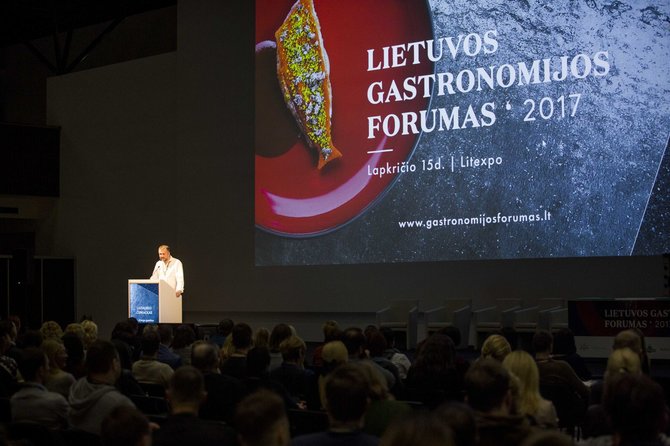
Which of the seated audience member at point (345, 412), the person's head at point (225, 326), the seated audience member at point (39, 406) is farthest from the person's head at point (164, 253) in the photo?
the seated audience member at point (345, 412)

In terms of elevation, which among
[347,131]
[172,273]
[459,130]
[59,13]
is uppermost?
[59,13]

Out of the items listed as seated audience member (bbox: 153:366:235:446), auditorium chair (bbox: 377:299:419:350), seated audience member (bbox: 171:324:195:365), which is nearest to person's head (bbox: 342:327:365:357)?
seated audience member (bbox: 171:324:195:365)

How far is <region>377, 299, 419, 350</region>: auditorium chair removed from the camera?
11.3 meters

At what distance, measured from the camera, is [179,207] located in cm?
1430

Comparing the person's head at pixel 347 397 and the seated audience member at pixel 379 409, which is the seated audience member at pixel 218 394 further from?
the person's head at pixel 347 397

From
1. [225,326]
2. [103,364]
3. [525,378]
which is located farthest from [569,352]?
[103,364]

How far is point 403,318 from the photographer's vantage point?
1152 cm

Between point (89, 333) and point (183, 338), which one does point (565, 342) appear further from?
point (89, 333)

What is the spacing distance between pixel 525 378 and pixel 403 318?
7.50 m

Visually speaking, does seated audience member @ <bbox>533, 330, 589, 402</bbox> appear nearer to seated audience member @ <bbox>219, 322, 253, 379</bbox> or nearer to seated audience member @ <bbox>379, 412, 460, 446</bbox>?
seated audience member @ <bbox>219, 322, 253, 379</bbox>

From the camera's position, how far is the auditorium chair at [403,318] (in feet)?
37.2

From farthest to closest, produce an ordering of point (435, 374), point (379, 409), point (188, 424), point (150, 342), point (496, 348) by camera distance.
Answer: point (150, 342) → point (496, 348) → point (435, 374) → point (379, 409) → point (188, 424)

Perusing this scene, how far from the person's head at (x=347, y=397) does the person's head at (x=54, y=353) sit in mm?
2884

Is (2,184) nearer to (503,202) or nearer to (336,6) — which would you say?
(336,6)
